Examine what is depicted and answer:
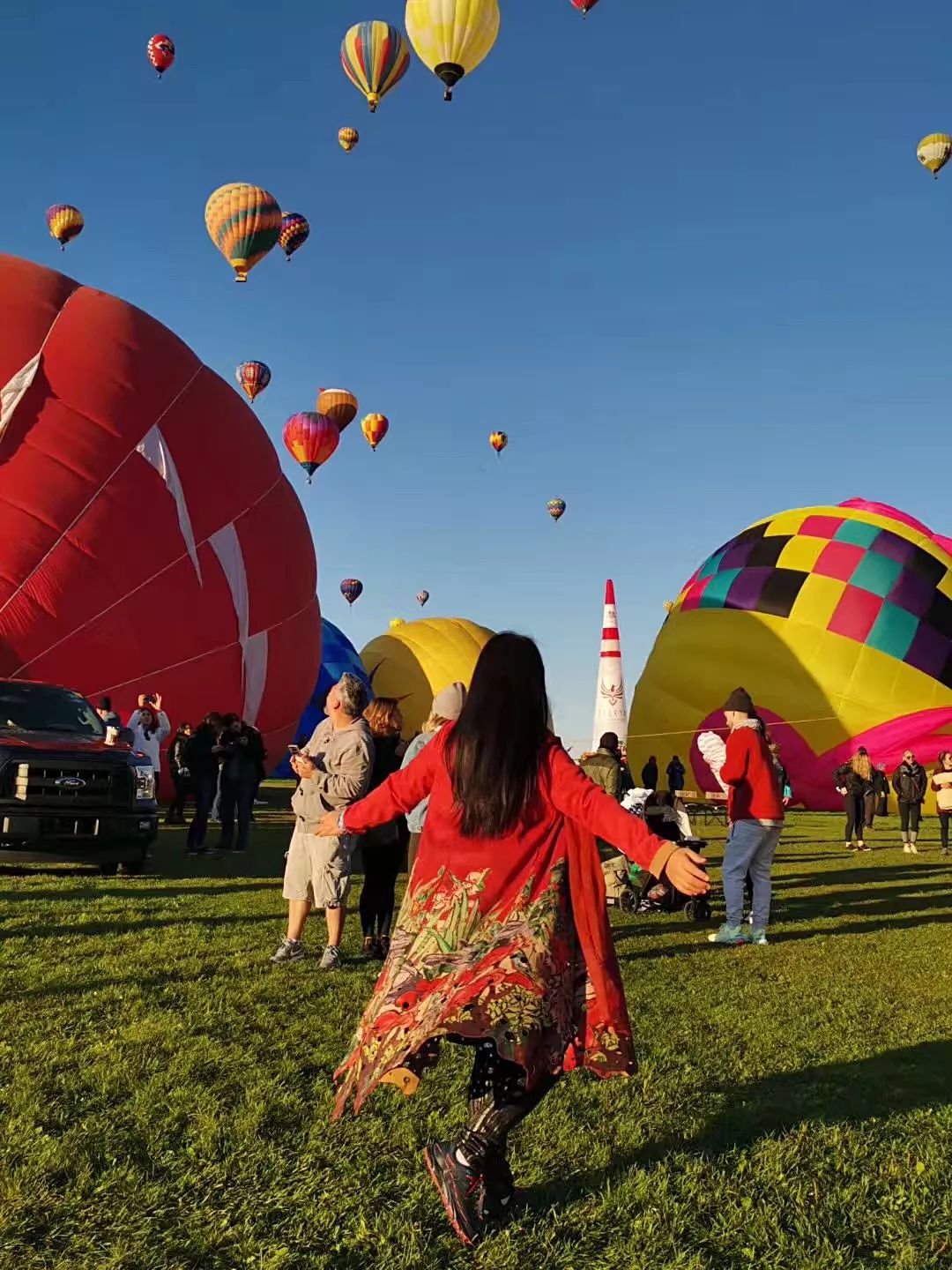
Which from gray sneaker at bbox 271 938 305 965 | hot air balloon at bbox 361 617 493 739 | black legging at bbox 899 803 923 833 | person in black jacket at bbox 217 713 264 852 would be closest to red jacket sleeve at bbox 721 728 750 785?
gray sneaker at bbox 271 938 305 965

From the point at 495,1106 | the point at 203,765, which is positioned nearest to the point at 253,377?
the point at 203,765

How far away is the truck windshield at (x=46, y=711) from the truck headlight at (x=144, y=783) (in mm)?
1107

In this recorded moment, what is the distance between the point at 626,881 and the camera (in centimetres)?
964

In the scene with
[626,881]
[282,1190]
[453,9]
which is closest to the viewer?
[282,1190]

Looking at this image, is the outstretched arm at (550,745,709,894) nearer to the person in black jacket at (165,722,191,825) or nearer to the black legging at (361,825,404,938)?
the black legging at (361,825,404,938)

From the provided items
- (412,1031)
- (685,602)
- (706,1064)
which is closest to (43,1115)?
(412,1031)

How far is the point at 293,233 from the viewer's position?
30.7 m

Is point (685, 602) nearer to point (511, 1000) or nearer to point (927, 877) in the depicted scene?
point (927, 877)

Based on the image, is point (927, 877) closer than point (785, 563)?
Yes

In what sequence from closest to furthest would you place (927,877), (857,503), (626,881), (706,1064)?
(706,1064), (626,881), (927,877), (857,503)

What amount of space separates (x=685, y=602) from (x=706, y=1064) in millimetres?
23725

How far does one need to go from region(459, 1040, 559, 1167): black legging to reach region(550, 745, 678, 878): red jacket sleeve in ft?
2.37

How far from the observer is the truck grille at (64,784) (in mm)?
9844

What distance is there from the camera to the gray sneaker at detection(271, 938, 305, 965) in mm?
6695
